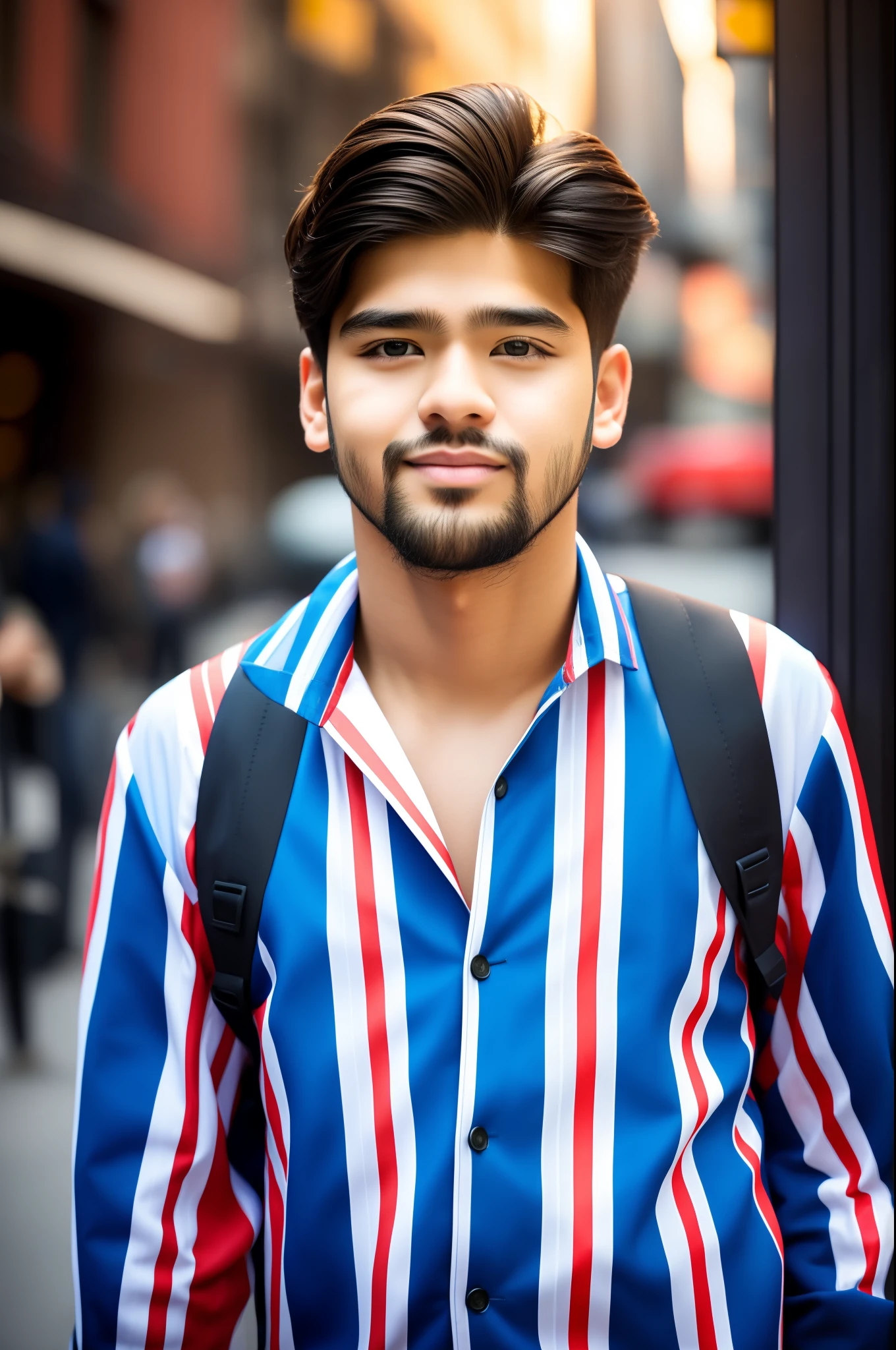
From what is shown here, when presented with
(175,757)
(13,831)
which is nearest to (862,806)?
(175,757)

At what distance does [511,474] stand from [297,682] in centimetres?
32

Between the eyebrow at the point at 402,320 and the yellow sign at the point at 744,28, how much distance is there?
78 centimetres

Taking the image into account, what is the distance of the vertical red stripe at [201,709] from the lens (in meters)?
1.08

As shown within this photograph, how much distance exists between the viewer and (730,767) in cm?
103

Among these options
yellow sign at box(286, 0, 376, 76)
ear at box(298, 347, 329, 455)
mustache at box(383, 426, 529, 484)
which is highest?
yellow sign at box(286, 0, 376, 76)

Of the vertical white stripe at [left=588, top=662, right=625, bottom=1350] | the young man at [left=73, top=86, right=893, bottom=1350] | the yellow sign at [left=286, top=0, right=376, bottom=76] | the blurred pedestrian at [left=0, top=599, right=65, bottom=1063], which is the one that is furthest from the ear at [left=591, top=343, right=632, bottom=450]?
the yellow sign at [left=286, top=0, right=376, bottom=76]

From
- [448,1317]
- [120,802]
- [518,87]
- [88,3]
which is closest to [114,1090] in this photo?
[120,802]

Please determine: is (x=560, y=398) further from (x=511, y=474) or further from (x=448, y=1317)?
(x=448, y=1317)

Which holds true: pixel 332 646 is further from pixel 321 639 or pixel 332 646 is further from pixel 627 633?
pixel 627 633

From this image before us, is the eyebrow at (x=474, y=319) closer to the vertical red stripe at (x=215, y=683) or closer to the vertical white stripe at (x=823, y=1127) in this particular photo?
the vertical red stripe at (x=215, y=683)

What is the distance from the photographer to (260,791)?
1032mm

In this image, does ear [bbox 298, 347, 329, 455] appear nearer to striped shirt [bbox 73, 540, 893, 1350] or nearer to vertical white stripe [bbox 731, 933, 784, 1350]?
striped shirt [bbox 73, 540, 893, 1350]

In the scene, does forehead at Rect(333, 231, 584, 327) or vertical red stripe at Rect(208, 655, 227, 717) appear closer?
forehead at Rect(333, 231, 584, 327)

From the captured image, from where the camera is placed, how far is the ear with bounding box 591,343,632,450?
111 centimetres
